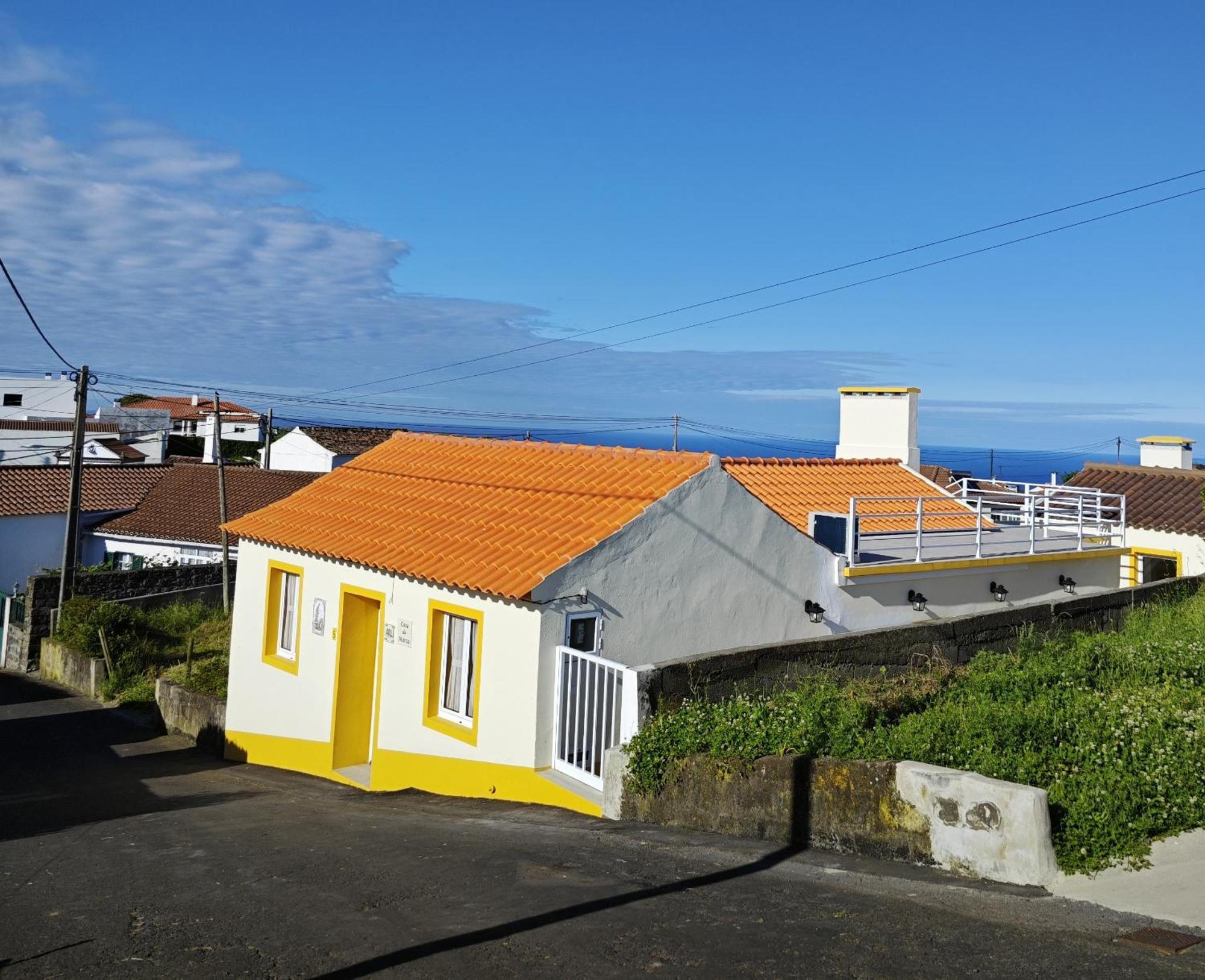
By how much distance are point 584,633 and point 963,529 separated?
865cm

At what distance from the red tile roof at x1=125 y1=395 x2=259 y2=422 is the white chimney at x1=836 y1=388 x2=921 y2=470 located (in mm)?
61651

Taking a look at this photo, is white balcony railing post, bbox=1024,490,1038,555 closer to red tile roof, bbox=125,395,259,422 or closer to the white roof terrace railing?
the white roof terrace railing

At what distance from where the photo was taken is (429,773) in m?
11.3

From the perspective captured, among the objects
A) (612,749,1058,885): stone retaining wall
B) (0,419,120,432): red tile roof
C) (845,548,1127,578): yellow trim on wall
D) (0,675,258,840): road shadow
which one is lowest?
(0,675,258,840): road shadow

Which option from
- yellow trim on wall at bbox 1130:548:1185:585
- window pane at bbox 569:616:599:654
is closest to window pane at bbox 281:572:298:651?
window pane at bbox 569:616:599:654

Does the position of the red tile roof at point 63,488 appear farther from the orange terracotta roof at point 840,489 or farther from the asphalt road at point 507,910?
the asphalt road at point 507,910

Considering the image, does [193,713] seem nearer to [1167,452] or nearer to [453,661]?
[453,661]

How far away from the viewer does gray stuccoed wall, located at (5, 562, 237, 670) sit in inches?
983

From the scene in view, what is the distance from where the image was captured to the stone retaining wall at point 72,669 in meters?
22.0

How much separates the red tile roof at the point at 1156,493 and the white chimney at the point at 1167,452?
186 centimetres

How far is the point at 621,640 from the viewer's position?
10570 millimetres

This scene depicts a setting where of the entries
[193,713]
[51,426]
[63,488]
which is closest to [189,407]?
[51,426]

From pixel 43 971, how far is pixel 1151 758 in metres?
6.51

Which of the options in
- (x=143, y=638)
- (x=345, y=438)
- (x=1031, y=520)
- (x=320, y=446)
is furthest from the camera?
(x=345, y=438)
